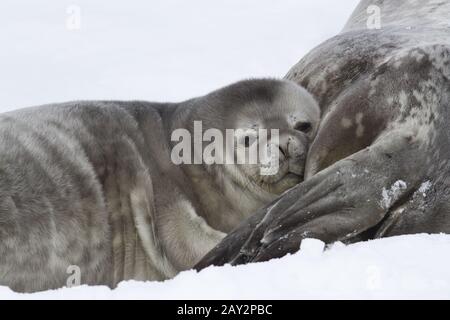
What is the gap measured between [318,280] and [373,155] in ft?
3.17

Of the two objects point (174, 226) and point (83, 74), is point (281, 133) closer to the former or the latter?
point (174, 226)

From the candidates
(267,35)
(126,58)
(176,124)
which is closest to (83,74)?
(126,58)

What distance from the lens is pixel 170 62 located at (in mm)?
9398

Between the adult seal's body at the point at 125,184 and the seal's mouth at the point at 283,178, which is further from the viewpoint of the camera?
the seal's mouth at the point at 283,178

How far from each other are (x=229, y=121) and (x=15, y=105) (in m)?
3.94

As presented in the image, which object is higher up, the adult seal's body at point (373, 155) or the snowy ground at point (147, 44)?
the adult seal's body at point (373, 155)

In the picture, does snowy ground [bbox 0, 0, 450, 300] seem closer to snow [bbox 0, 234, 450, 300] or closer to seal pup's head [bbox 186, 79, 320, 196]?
seal pup's head [bbox 186, 79, 320, 196]

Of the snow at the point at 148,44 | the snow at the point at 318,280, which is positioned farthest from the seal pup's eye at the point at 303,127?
the snow at the point at 148,44

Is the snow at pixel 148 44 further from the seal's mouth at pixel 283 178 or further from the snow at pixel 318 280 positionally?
the snow at pixel 318 280

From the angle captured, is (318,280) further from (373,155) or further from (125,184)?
(125,184)

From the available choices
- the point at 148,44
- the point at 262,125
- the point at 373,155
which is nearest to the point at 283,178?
the point at 262,125

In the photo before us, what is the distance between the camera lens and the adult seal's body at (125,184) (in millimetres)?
3693

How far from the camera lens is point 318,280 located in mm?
2908

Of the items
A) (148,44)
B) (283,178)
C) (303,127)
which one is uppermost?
(303,127)
